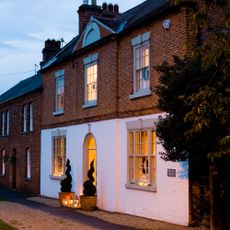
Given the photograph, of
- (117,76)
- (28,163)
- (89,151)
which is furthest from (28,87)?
(117,76)

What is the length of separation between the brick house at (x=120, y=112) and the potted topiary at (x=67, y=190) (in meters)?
0.38

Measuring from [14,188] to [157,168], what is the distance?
1808cm

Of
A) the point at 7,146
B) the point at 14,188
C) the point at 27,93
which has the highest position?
the point at 27,93

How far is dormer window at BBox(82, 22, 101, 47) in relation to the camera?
2140cm

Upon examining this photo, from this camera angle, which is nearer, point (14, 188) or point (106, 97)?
point (106, 97)

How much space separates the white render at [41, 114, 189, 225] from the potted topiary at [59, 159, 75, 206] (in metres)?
0.36

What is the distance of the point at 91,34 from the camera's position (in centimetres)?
2198

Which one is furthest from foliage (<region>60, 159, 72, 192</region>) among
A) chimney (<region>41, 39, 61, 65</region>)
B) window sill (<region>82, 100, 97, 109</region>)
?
chimney (<region>41, 39, 61, 65</region>)

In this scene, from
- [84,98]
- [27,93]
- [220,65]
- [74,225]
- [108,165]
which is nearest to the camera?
[220,65]

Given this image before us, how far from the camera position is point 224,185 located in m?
13.1

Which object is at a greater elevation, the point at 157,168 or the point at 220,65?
the point at 220,65

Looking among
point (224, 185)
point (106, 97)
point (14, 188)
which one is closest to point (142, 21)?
point (106, 97)

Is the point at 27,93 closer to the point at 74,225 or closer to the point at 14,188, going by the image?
the point at 14,188

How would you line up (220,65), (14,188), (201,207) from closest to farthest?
1. (220,65)
2. (201,207)
3. (14,188)
